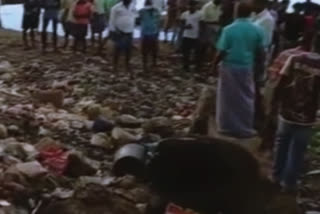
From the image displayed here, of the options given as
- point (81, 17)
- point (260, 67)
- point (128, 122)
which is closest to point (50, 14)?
point (81, 17)

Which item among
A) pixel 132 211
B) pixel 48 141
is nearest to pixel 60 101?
pixel 48 141

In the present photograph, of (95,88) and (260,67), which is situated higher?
(260,67)

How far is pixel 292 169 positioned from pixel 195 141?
2.68 m

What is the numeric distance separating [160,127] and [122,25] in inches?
160

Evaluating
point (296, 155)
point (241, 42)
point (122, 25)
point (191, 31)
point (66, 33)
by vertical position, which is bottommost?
point (66, 33)

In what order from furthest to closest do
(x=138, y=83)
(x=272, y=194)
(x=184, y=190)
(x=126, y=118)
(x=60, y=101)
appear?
1. (x=138, y=83)
2. (x=60, y=101)
3. (x=126, y=118)
4. (x=272, y=194)
5. (x=184, y=190)

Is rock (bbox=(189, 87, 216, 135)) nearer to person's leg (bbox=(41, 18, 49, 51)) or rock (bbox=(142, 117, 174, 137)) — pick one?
rock (bbox=(142, 117, 174, 137))

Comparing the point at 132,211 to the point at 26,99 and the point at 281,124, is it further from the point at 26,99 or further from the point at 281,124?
the point at 26,99

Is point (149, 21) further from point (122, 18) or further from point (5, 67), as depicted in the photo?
point (5, 67)

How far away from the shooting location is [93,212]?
4797 millimetres

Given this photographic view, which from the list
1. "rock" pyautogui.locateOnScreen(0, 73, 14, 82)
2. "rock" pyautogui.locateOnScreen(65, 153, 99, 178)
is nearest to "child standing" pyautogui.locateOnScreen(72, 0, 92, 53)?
"rock" pyautogui.locateOnScreen(0, 73, 14, 82)

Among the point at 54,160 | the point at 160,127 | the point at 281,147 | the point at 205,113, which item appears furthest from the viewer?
the point at 160,127

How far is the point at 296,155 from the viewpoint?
675 centimetres

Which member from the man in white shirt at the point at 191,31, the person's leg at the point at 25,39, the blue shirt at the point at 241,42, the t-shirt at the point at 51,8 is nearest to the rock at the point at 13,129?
the blue shirt at the point at 241,42
